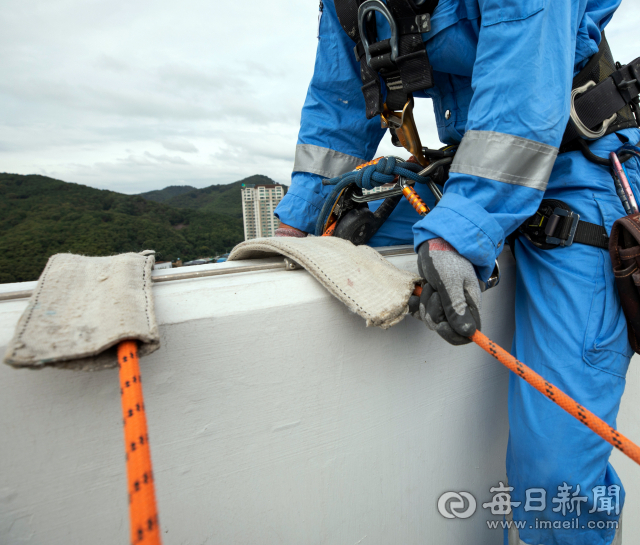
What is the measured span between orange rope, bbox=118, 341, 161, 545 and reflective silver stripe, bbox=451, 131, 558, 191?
2.64 ft

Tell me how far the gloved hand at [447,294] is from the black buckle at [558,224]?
0.36 m

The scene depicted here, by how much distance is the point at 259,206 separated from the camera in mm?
6160

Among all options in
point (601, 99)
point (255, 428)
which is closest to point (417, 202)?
point (601, 99)

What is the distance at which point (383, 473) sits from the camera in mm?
887

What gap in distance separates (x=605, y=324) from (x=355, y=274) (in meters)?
0.70

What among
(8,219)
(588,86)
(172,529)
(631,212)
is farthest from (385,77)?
(8,219)

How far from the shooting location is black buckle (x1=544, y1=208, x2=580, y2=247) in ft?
3.24

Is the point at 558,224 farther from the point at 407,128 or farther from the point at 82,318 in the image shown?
the point at 82,318

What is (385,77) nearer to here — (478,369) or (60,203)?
(478,369)

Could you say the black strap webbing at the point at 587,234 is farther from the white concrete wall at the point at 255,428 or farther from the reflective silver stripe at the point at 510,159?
the white concrete wall at the point at 255,428

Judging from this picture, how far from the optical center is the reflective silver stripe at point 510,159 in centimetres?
84

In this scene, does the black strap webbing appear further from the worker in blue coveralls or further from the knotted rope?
the knotted rope

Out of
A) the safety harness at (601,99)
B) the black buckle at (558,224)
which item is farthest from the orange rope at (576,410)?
the safety harness at (601,99)

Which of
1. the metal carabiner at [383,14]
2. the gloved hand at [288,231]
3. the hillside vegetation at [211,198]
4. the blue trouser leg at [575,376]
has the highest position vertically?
the hillside vegetation at [211,198]
